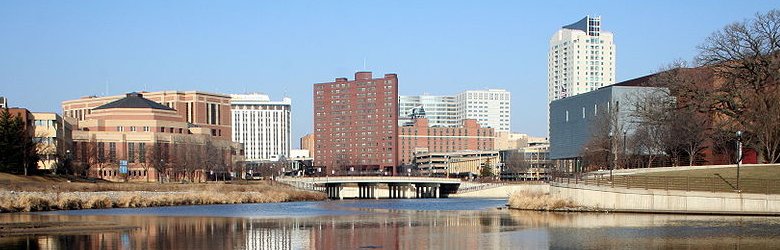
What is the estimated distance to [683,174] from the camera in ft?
259

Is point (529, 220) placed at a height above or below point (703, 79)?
below

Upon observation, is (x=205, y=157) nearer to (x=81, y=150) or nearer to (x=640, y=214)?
(x=81, y=150)

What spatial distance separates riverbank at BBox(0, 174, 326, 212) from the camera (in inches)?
3423

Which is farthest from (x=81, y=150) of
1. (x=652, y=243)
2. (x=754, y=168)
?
(x=652, y=243)

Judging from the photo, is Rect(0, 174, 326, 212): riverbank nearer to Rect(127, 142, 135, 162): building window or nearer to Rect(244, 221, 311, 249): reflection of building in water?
Rect(244, 221, 311, 249): reflection of building in water

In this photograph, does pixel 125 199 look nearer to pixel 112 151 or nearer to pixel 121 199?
pixel 121 199

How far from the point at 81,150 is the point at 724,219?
142 m

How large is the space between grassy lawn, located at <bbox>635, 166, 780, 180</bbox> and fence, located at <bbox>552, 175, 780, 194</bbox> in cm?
215

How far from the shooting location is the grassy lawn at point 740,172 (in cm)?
7481

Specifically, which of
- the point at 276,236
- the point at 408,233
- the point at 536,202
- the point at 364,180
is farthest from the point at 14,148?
the point at 408,233

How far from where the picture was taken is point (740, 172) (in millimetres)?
77125

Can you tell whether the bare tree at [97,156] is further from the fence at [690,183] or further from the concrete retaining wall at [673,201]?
the concrete retaining wall at [673,201]

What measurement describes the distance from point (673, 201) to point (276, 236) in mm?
30336

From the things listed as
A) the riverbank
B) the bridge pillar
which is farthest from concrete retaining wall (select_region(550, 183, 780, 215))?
the bridge pillar
